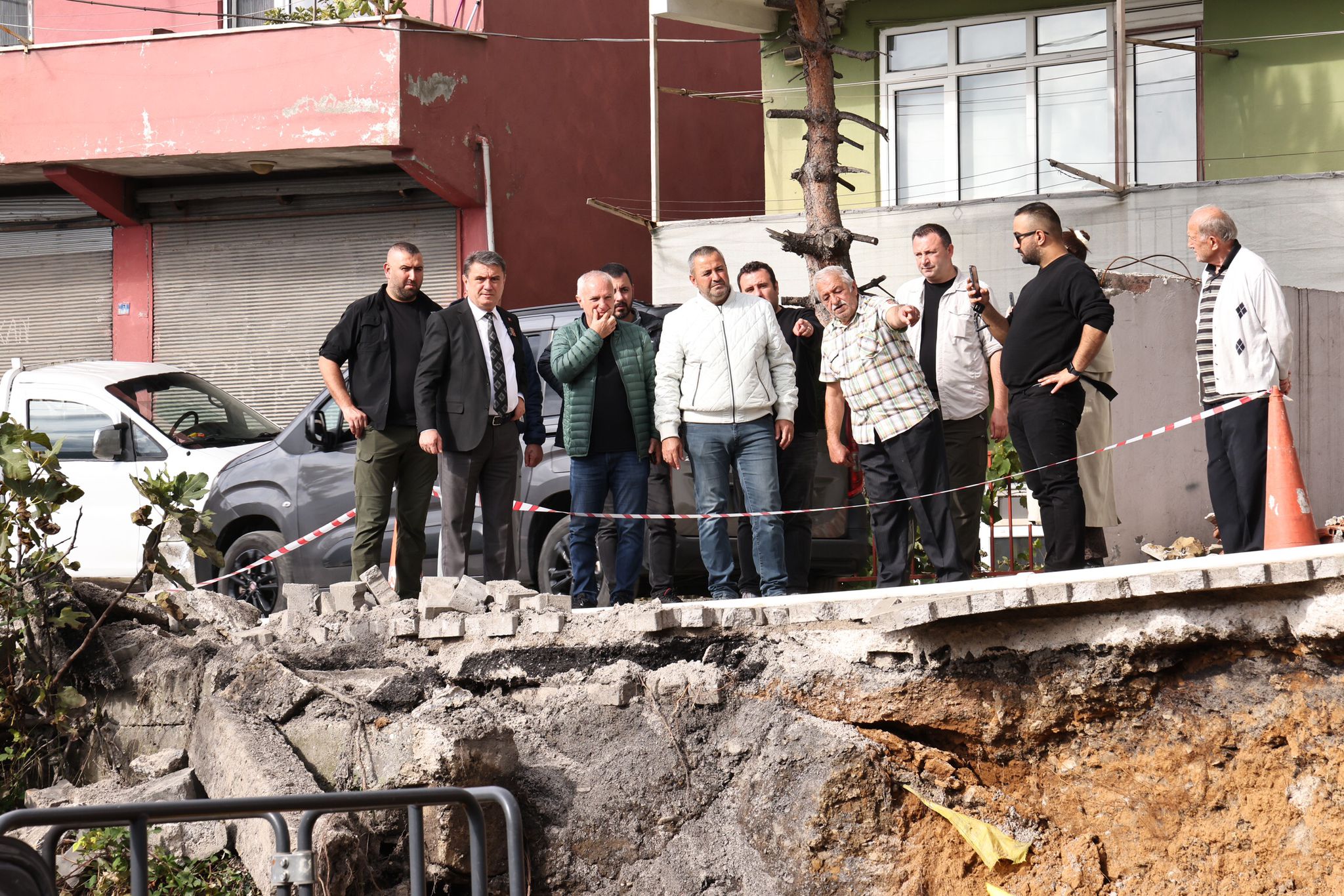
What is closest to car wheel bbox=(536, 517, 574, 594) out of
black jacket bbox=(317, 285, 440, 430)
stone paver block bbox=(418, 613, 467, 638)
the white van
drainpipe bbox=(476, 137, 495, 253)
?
black jacket bbox=(317, 285, 440, 430)

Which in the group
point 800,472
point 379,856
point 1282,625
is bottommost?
point 379,856

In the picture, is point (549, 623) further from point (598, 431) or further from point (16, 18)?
point (16, 18)

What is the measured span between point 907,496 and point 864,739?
1760 millimetres

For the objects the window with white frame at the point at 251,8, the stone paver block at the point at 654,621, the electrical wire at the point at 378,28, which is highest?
the window with white frame at the point at 251,8

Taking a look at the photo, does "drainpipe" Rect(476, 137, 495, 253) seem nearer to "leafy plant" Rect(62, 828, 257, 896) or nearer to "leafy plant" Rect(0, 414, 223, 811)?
"leafy plant" Rect(0, 414, 223, 811)

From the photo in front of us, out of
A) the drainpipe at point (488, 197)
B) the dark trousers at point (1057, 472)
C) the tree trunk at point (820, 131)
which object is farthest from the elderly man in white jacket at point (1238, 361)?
the drainpipe at point (488, 197)

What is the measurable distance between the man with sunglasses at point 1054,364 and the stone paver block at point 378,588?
3173mm

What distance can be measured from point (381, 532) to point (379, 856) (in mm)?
2296

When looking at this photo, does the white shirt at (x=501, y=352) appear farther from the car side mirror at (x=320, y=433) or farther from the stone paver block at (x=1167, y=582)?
the stone paver block at (x=1167, y=582)

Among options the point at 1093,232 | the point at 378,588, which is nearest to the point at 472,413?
the point at 378,588

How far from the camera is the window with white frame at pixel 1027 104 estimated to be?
1325 centimetres

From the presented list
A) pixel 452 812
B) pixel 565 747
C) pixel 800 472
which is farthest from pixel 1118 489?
pixel 452 812

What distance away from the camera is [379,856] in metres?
5.55

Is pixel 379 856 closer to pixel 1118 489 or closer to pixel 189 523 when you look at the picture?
pixel 189 523
